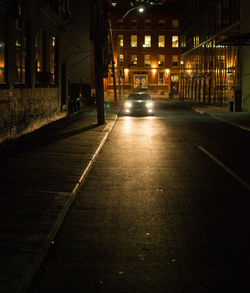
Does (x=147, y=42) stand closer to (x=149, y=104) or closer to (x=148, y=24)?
(x=148, y=24)

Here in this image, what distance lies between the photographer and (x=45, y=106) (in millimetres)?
23625

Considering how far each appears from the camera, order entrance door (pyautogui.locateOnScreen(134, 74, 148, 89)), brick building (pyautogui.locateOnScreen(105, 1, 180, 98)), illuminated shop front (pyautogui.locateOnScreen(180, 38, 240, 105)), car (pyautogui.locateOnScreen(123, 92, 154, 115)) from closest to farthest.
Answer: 1. car (pyautogui.locateOnScreen(123, 92, 154, 115))
2. illuminated shop front (pyautogui.locateOnScreen(180, 38, 240, 105))
3. brick building (pyautogui.locateOnScreen(105, 1, 180, 98))
4. entrance door (pyautogui.locateOnScreen(134, 74, 148, 89))

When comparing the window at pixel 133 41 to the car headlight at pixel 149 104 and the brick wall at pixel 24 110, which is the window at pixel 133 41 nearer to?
the car headlight at pixel 149 104

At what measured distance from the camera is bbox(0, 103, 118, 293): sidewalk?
16.6 ft

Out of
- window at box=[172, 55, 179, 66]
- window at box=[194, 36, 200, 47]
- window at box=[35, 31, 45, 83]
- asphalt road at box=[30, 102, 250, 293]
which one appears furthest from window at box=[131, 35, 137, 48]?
asphalt road at box=[30, 102, 250, 293]

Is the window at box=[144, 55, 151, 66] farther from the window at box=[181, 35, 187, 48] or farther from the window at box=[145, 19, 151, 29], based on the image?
the window at box=[181, 35, 187, 48]

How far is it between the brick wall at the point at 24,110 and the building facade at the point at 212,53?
39.2 feet

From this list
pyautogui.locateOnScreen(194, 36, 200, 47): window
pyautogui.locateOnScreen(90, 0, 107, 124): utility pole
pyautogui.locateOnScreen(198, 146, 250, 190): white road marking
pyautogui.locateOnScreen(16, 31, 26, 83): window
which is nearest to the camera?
pyautogui.locateOnScreen(198, 146, 250, 190): white road marking

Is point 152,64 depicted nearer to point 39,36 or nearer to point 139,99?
A: point 139,99

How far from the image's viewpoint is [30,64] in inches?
795

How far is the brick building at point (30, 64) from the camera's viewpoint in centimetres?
1652

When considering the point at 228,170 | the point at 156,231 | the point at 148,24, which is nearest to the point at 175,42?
the point at 148,24

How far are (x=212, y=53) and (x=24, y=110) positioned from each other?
35.3 m

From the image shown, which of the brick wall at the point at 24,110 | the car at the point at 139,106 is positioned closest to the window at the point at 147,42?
the car at the point at 139,106
